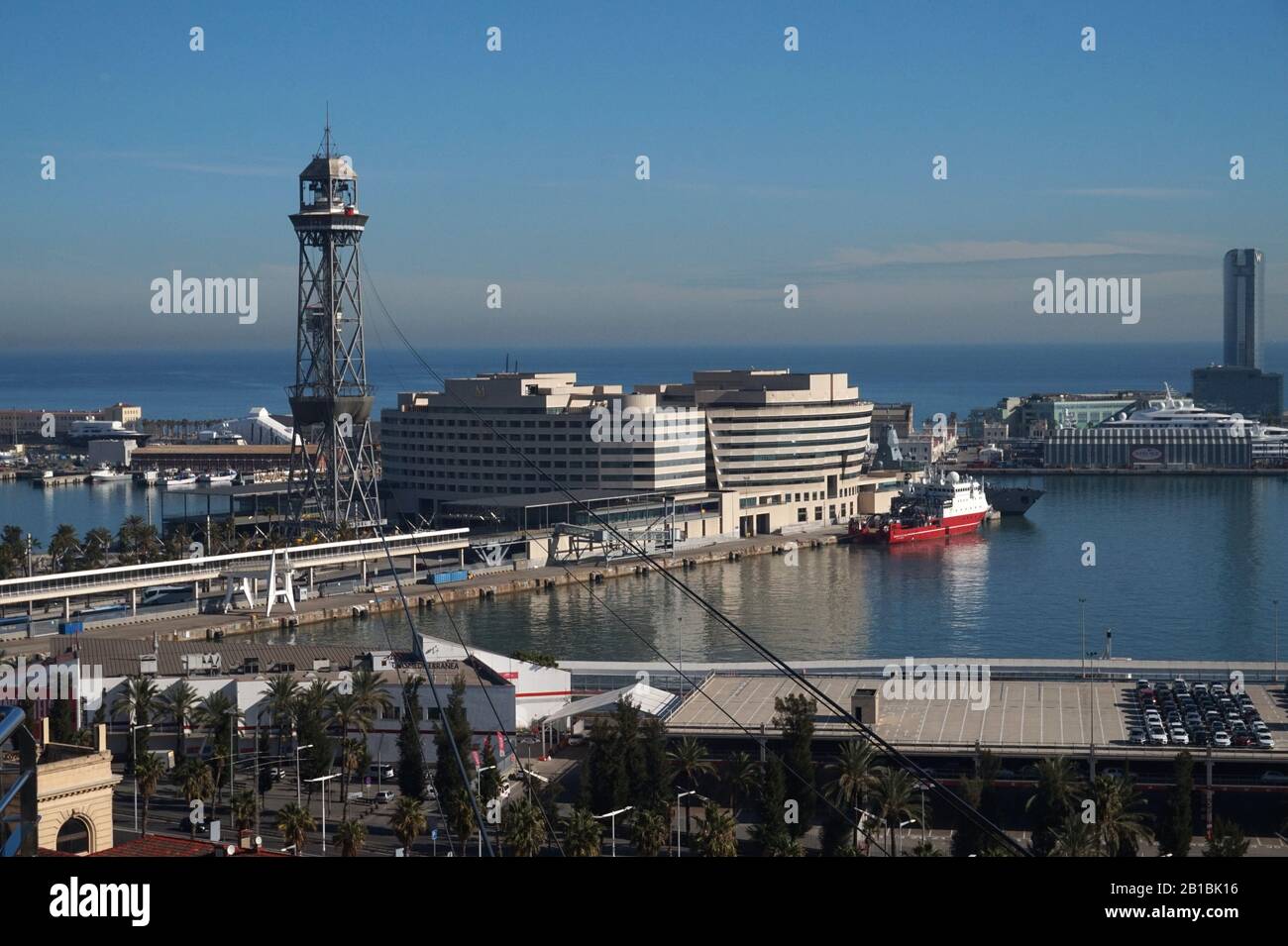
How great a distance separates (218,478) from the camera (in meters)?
23.4

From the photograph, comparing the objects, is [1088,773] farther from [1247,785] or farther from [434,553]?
[434,553]

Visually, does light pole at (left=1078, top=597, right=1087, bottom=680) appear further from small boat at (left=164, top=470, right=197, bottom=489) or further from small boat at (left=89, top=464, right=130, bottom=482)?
small boat at (left=89, top=464, right=130, bottom=482)

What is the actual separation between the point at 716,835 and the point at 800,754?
0.77 m

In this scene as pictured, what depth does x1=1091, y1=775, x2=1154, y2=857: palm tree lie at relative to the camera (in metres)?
4.82

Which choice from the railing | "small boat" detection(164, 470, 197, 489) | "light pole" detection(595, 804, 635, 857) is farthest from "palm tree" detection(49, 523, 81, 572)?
the railing

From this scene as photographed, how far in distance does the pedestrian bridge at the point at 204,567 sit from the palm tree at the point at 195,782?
5.21 meters

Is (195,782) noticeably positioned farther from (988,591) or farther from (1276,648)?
(988,591)

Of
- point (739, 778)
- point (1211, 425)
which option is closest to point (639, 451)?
point (739, 778)

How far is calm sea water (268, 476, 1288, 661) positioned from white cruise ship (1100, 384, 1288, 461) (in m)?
8.42
